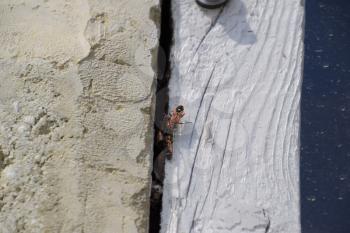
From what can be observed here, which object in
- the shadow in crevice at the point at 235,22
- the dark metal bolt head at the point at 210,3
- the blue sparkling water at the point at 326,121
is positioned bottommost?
the blue sparkling water at the point at 326,121

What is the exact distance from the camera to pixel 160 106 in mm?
1154

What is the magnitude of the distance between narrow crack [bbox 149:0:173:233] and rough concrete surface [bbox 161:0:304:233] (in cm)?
1

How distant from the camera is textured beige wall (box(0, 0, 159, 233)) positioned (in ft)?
3.44

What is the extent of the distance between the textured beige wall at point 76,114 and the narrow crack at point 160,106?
0.10 ft

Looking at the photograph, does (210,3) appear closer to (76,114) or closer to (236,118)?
(236,118)

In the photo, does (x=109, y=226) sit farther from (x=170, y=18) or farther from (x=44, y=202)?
(x=170, y=18)

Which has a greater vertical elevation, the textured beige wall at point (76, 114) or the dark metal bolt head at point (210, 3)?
the dark metal bolt head at point (210, 3)

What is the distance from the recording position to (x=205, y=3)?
119 cm

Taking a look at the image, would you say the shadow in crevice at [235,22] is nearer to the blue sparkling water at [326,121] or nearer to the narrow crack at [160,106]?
the narrow crack at [160,106]

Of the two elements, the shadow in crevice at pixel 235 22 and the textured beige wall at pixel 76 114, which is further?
the shadow in crevice at pixel 235 22

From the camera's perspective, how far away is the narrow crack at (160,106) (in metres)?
1.11

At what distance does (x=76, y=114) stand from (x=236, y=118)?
0.99ft

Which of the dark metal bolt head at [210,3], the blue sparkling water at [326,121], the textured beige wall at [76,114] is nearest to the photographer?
the textured beige wall at [76,114]

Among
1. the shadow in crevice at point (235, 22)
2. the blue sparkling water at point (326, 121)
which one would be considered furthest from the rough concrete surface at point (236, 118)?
the blue sparkling water at point (326, 121)
